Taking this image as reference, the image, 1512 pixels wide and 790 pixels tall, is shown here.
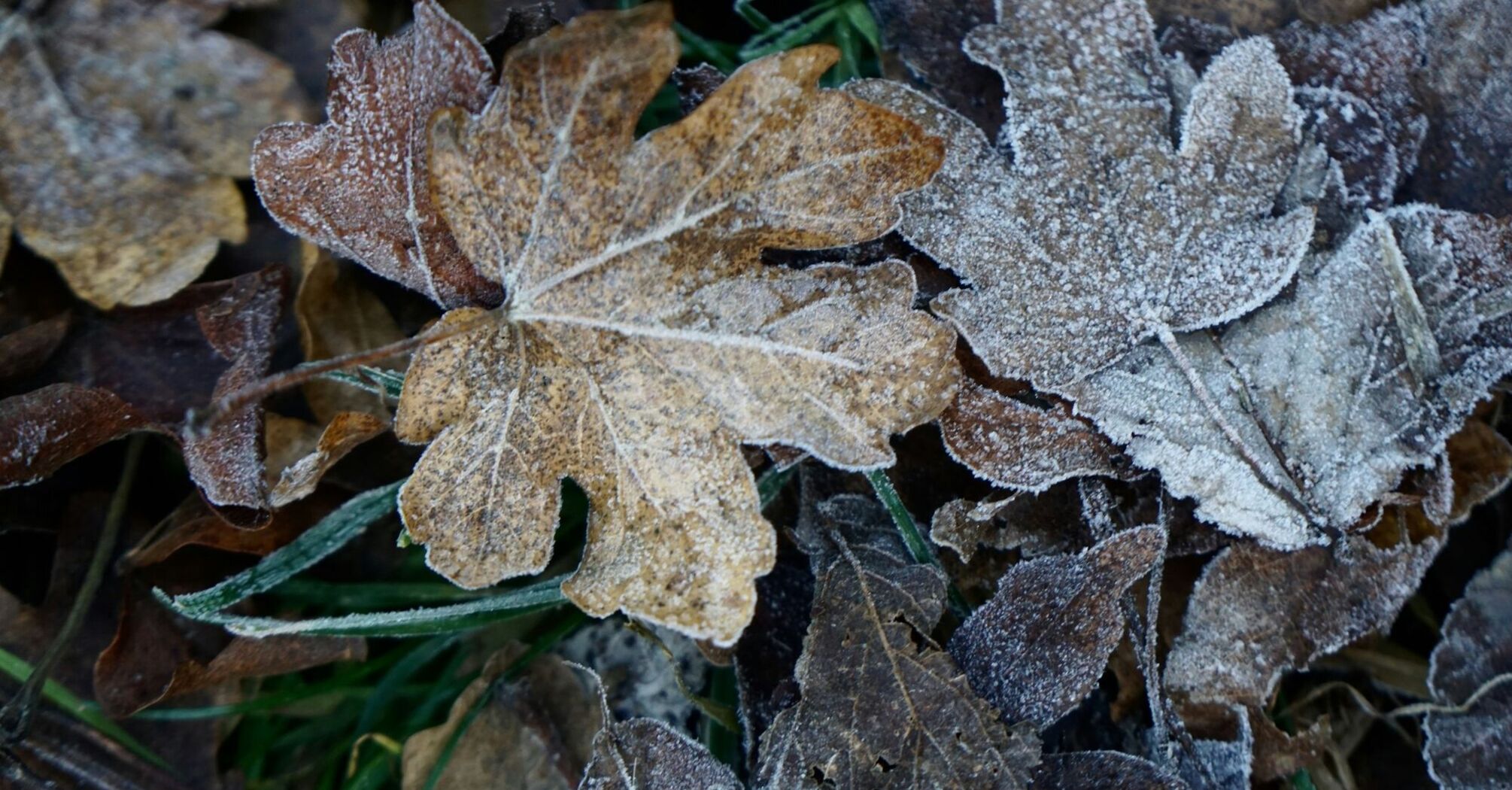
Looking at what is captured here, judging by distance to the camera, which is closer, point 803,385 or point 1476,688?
point 803,385

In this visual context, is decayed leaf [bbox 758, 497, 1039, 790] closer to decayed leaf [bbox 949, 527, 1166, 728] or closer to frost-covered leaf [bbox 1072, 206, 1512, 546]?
decayed leaf [bbox 949, 527, 1166, 728]

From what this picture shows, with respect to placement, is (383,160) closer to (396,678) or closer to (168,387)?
(168,387)

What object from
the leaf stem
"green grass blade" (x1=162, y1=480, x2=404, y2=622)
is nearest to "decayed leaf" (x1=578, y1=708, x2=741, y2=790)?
"green grass blade" (x1=162, y1=480, x2=404, y2=622)

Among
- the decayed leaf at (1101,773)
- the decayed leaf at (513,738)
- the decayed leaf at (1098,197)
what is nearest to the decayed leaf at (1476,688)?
the decayed leaf at (1101,773)

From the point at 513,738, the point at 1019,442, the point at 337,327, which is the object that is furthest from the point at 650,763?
the point at 337,327

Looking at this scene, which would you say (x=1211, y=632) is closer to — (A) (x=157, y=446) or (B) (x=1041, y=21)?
(B) (x=1041, y=21)

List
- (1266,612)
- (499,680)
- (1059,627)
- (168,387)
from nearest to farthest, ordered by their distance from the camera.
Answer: (1059,627) < (1266,612) < (168,387) < (499,680)

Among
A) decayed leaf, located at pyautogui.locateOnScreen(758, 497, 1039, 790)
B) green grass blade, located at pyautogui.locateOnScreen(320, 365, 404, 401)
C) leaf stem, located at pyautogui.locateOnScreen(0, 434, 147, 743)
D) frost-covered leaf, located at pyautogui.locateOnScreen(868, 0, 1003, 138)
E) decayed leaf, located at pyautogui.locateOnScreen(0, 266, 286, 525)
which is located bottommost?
leaf stem, located at pyautogui.locateOnScreen(0, 434, 147, 743)
